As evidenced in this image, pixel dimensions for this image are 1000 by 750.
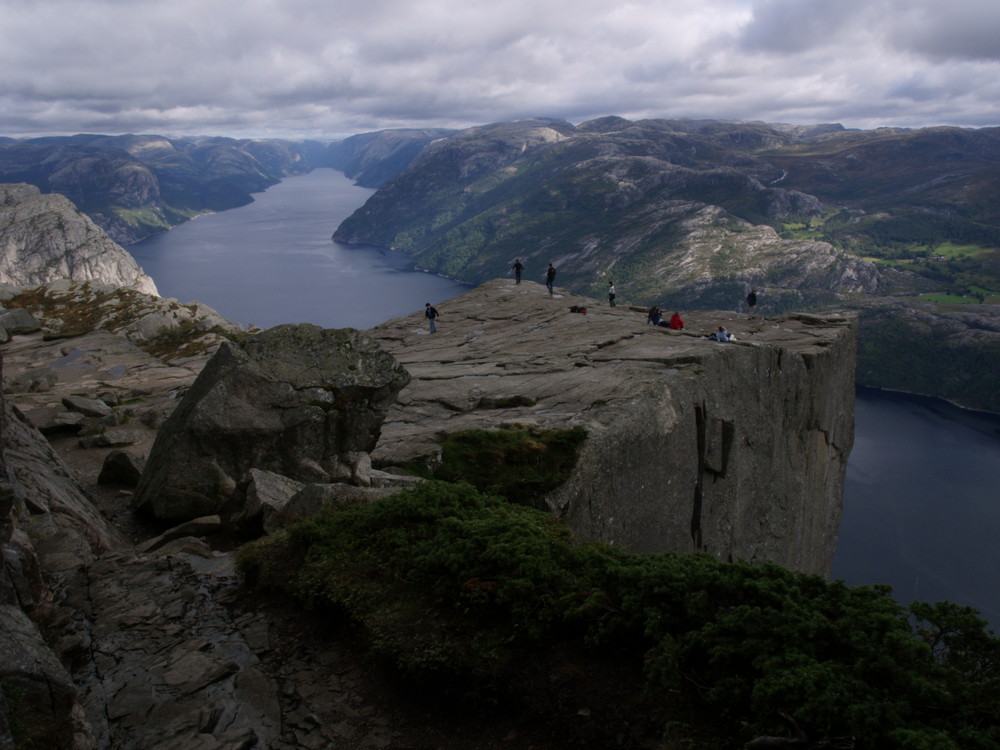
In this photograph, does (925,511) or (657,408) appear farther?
(925,511)

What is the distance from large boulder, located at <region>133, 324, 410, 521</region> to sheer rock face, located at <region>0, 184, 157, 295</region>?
577 feet

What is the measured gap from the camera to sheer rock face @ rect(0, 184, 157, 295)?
170375mm

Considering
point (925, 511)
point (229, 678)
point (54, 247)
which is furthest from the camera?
point (54, 247)

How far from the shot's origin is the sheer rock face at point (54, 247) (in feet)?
559

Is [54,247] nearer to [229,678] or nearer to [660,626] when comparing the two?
[229,678]

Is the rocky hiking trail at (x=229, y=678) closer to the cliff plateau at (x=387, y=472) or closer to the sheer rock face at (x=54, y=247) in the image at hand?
the cliff plateau at (x=387, y=472)

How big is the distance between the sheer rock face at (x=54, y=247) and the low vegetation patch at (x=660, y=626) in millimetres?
184491

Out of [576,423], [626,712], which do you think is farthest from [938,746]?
[576,423]

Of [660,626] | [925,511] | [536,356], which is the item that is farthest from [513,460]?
[925,511]

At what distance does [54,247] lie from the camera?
179125 mm

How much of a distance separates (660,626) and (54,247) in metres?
220

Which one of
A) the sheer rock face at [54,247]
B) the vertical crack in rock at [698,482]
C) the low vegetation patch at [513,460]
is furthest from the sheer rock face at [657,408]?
the sheer rock face at [54,247]

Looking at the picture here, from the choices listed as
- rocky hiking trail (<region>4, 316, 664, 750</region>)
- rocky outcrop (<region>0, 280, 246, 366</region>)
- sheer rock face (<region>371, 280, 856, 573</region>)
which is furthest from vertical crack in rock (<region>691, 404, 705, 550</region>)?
rocky outcrop (<region>0, 280, 246, 366</region>)

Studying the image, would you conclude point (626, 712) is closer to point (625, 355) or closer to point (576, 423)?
point (576, 423)
